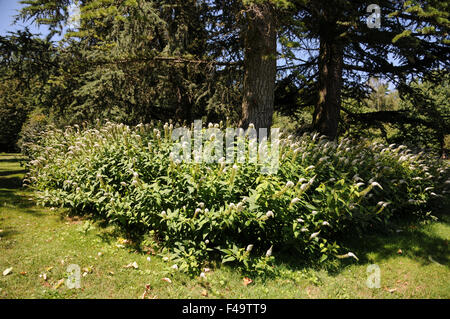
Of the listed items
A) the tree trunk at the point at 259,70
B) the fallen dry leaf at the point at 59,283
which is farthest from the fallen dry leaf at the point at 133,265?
the tree trunk at the point at 259,70

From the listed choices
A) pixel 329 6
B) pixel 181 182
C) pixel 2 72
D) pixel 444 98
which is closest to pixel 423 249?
pixel 181 182

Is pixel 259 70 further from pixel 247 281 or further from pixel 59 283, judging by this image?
pixel 59 283

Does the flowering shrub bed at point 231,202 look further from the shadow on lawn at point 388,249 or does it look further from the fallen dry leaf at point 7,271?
the fallen dry leaf at point 7,271

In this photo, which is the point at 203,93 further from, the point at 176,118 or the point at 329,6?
the point at 329,6

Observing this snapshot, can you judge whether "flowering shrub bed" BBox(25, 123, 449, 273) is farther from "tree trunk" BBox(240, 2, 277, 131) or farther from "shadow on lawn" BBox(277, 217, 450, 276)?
"tree trunk" BBox(240, 2, 277, 131)

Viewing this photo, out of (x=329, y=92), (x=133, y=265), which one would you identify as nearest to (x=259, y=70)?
(x=329, y=92)

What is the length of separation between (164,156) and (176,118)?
4.94 m

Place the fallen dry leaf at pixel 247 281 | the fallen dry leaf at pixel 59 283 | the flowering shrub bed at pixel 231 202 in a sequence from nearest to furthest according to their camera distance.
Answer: the fallen dry leaf at pixel 59 283 → the fallen dry leaf at pixel 247 281 → the flowering shrub bed at pixel 231 202

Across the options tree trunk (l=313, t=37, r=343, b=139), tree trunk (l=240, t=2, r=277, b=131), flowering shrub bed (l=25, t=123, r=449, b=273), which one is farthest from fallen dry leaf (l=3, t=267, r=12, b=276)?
tree trunk (l=313, t=37, r=343, b=139)

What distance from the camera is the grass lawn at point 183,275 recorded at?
2.79 m

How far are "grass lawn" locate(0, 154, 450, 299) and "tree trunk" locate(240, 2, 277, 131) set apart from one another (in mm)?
3376

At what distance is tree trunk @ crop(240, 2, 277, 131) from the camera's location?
18.3ft

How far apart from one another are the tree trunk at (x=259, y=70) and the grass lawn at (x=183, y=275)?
11.1 ft

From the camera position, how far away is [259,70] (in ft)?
19.0
